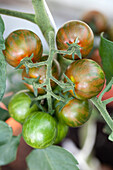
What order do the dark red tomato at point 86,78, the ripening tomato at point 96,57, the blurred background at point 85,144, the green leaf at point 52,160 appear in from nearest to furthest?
the dark red tomato at point 86,78 → the green leaf at point 52,160 → the ripening tomato at point 96,57 → the blurred background at point 85,144

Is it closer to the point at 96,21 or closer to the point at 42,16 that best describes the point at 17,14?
the point at 42,16

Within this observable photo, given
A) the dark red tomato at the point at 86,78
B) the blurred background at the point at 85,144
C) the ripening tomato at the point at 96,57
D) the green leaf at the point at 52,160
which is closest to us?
the dark red tomato at the point at 86,78

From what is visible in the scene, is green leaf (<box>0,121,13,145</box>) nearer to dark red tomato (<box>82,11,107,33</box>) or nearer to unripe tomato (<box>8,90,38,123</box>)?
unripe tomato (<box>8,90,38,123</box>)

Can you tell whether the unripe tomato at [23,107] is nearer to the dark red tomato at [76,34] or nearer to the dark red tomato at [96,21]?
the dark red tomato at [76,34]

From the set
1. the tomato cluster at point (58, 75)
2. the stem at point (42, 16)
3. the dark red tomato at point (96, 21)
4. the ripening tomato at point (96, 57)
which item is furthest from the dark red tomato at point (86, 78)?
the dark red tomato at point (96, 21)

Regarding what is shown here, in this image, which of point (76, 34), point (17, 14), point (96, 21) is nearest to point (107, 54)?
point (76, 34)

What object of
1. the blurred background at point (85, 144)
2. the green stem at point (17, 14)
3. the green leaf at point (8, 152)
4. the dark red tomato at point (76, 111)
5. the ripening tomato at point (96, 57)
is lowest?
the blurred background at point (85, 144)

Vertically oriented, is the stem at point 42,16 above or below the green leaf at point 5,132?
above
